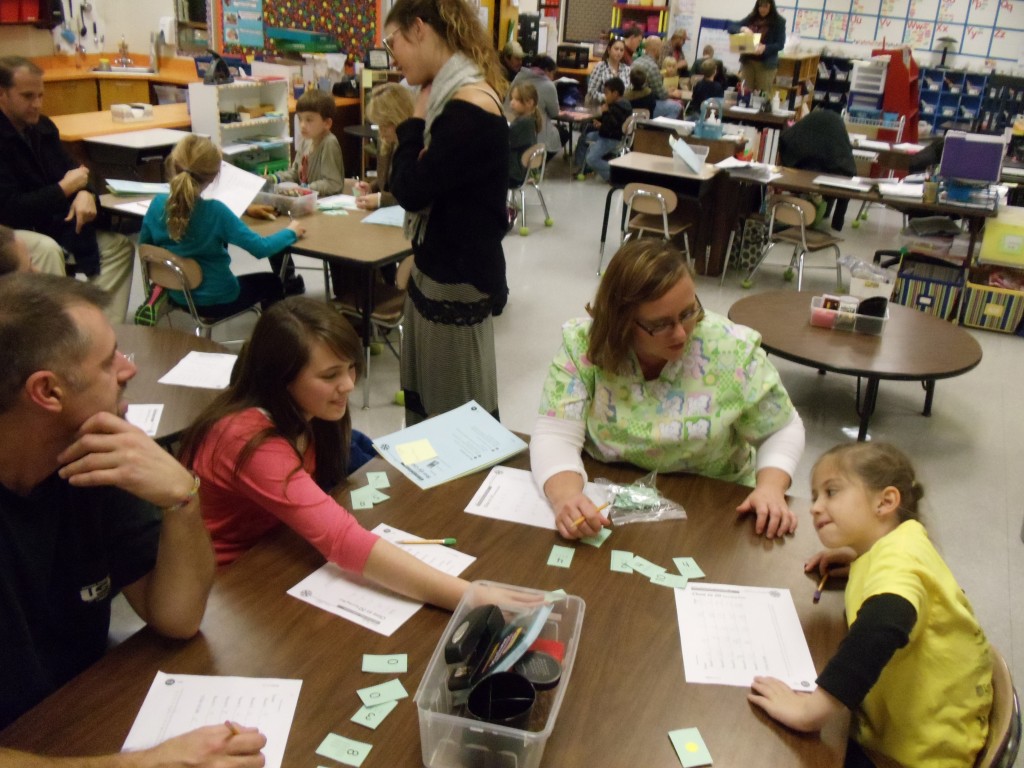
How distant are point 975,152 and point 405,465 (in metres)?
4.85

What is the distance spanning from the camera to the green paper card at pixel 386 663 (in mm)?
1271

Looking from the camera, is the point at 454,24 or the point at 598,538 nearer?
the point at 598,538

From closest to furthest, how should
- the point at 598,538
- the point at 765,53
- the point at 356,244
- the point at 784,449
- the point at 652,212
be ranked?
1. the point at 598,538
2. the point at 784,449
3. the point at 356,244
4. the point at 652,212
5. the point at 765,53

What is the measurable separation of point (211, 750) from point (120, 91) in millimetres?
7847

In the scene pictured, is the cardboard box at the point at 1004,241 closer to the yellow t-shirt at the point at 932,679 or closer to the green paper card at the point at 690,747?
the yellow t-shirt at the point at 932,679

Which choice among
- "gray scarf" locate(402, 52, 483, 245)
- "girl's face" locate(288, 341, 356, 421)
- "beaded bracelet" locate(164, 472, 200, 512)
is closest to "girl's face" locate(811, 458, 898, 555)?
"girl's face" locate(288, 341, 356, 421)

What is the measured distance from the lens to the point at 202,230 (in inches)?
140

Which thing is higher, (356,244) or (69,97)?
(69,97)

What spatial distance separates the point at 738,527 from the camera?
171cm

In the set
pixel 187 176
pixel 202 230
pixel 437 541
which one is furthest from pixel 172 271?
pixel 437 541

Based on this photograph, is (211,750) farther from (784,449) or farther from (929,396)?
(929,396)

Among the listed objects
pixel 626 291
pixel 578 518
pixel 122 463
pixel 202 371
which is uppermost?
pixel 626 291

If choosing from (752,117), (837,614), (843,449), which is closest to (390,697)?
(837,614)

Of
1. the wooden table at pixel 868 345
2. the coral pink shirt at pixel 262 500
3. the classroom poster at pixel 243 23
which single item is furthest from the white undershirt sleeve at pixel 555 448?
the classroom poster at pixel 243 23
